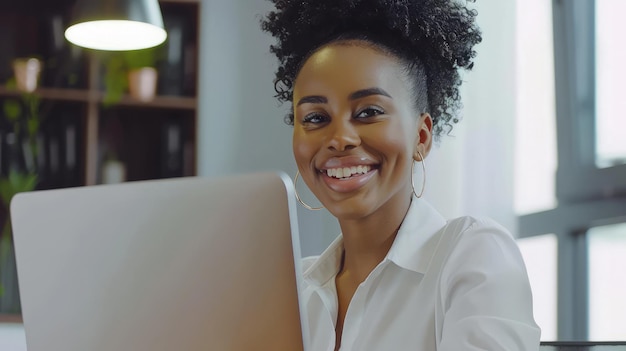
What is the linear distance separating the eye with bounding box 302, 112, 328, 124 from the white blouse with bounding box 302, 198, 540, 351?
23 centimetres

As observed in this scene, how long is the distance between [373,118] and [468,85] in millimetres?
1475

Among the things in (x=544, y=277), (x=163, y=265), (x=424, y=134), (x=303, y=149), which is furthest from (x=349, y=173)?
(x=544, y=277)

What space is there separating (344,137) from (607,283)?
1.40 meters

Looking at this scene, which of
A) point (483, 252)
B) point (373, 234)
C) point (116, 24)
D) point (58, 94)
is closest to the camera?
point (483, 252)

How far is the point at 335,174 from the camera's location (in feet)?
4.76

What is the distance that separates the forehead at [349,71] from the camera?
4.85ft

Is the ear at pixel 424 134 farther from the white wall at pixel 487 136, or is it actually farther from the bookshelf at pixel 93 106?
the bookshelf at pixel 93 106

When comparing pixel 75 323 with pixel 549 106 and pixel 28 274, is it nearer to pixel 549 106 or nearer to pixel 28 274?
pixel 28 274

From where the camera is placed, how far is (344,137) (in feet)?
4.71

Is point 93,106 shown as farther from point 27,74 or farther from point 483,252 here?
point 483,252

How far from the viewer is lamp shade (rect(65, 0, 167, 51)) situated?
2.55 meters

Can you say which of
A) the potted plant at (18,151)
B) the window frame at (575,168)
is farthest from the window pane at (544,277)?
the potted plant at (18,151)

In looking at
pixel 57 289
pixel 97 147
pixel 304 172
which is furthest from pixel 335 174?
pixel 97 147

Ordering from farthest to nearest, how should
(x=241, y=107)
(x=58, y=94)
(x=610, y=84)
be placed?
(x=241, y=107), (x=58, y=94), (x=610, y=84)
